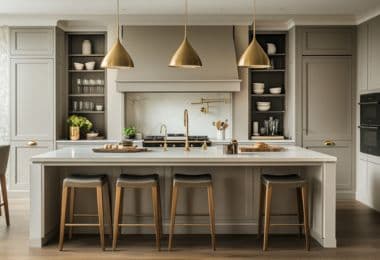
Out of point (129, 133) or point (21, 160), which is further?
point (129, 133)

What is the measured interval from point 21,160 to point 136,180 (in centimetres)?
329

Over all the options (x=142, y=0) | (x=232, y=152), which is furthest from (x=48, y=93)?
(x=232, y=152)

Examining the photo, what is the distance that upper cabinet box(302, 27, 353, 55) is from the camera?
7023 millimetres

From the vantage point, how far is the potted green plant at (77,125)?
7.13m

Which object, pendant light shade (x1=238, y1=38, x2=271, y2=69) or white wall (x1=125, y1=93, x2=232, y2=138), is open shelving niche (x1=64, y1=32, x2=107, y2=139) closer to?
white wall (x1=125, y1=93, x2=232, y2=138)

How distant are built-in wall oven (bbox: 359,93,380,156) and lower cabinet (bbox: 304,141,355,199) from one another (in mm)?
382

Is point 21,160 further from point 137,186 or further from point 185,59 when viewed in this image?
point 185,59

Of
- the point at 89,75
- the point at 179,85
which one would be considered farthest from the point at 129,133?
the point at 89,75

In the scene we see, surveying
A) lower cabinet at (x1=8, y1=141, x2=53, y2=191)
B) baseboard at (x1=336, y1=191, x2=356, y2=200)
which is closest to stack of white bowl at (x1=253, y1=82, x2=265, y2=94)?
baseboard at (x1=336, y1=191, x2=356, y2=200)

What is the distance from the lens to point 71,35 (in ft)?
24.8

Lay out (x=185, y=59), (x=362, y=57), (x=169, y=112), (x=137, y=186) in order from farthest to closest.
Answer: (x=169, y=112) → (x=362, y=57) → (x=185, y=59) → (x=137, y=186)

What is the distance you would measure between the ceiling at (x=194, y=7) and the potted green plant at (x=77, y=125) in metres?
1.47

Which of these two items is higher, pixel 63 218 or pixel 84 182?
pixel 84 182

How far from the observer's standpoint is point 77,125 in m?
7.20
